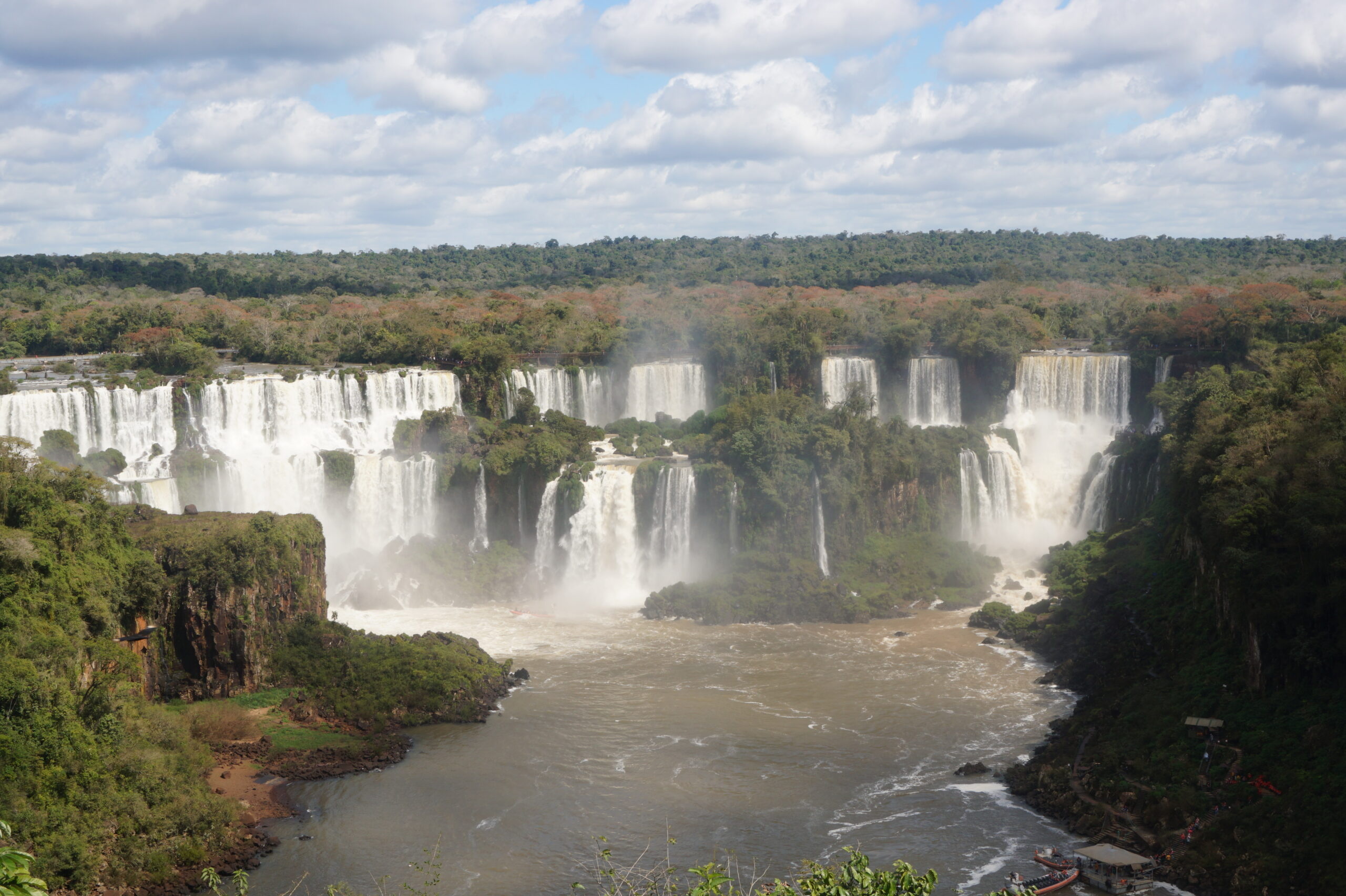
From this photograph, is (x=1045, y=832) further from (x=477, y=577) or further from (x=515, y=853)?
(x=477, y=577)

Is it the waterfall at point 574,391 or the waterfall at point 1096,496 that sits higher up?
the waterfall at point 574,391

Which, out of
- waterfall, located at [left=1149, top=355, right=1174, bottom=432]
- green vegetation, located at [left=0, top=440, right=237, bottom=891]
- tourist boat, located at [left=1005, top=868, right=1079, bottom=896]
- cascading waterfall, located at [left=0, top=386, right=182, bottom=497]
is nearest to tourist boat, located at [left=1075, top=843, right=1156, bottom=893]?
tourist boat, located at [left=1005, top=868, right=1079, bottom=896]

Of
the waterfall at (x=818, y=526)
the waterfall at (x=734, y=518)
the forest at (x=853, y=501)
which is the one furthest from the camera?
the waterfall at (x=734, y=518)

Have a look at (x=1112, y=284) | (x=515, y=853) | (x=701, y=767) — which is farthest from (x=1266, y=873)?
(x=1112, y=284)

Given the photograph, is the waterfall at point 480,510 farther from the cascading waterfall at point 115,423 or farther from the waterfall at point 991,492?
the waterfall at point 991,492

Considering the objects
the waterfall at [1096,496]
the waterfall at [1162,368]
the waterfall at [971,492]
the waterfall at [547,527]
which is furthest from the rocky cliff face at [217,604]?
the waterfall at [1162,368]

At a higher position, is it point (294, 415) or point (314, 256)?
point (314, 256)
